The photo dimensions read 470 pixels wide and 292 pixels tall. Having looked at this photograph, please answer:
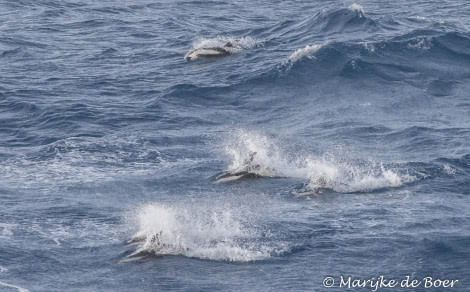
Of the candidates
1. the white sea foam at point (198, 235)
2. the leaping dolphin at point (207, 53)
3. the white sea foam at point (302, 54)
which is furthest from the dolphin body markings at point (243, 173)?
the leaping dolphin at point (207, 53)

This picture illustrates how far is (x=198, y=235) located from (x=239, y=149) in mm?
11399

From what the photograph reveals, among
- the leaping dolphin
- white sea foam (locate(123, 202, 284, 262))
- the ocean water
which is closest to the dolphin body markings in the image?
the ocean water

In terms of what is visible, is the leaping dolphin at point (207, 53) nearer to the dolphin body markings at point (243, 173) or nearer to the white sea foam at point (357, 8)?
the white sea foam at point (357, 8)

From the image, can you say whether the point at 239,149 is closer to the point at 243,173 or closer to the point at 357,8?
the point at 243,173

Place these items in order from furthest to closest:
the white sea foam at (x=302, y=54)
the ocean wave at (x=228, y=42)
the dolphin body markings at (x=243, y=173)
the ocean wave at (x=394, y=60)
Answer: the ocean wave at (x=228, y=42) → the white sea foam at (x=302, y=54) → the ocean wave at (x=394, y=60) → the dolphin body markings at (x=243, y=173)

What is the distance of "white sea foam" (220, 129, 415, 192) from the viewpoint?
1970 inches

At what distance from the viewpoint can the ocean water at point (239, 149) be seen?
4225 centimetres

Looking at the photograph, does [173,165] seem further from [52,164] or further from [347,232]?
[347,232]

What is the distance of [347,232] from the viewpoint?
4447 centimetres

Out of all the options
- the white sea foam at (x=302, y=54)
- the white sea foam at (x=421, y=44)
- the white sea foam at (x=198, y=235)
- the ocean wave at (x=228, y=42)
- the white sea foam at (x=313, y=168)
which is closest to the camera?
the white sea foam at (x=198, y=235)

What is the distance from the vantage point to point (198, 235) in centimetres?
4475

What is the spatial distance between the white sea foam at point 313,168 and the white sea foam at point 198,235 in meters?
5.26

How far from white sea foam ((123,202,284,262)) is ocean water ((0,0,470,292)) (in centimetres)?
9

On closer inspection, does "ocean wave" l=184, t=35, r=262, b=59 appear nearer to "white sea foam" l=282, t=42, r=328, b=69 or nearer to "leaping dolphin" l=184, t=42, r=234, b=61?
"leaping dolphin" l=184, t=42, r=234, b=61
